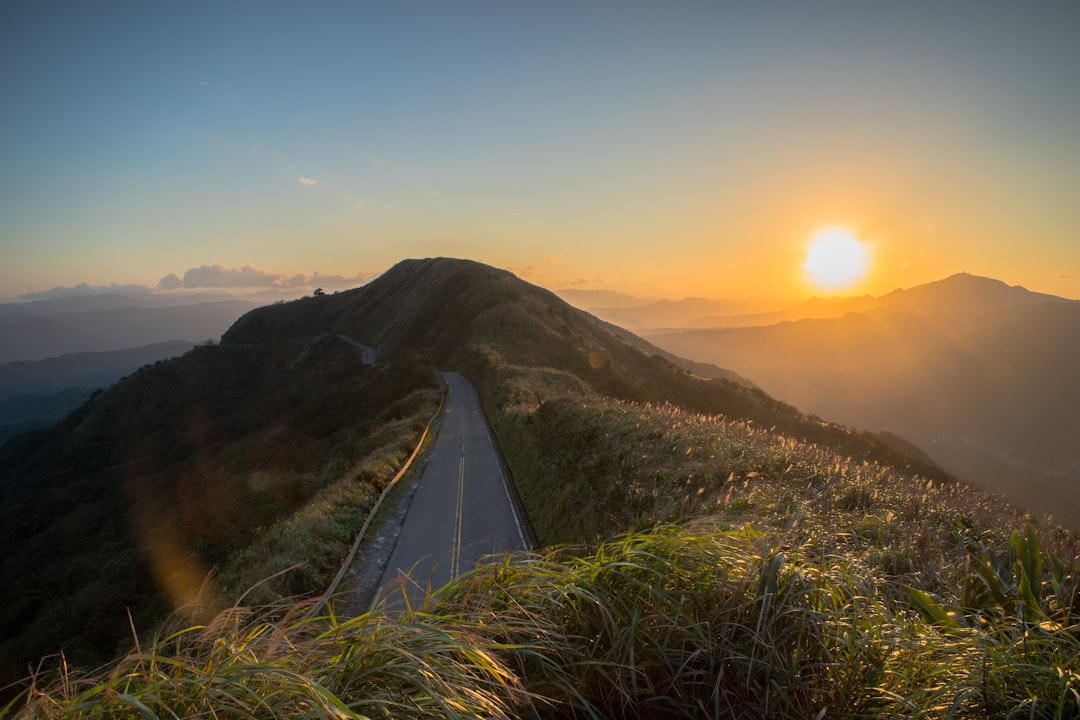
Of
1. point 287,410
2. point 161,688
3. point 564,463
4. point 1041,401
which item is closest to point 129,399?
point 287,410

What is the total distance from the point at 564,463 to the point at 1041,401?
847ft

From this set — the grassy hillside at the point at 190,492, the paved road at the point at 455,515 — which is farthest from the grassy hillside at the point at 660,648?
the grassy hillside at the point at 190,492

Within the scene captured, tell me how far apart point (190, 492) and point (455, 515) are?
2768 centimetres

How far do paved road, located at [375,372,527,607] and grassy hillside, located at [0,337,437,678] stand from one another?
172 cm

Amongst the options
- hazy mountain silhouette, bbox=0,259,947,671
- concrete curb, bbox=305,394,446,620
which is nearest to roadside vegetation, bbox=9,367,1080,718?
concrete curb, bbox=305,394,446,620

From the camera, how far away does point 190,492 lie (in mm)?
34062

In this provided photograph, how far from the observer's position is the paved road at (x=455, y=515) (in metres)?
→ 12.8

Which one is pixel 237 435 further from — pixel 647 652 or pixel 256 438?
pixel 647 652

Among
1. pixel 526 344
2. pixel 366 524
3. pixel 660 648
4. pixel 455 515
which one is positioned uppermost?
pixel 660 648

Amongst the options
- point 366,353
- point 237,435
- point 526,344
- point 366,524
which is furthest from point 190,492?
point 366,353

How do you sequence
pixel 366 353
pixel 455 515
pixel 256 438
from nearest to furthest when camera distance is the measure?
pixel 455 515
pixel 256 438
pixel 366 353

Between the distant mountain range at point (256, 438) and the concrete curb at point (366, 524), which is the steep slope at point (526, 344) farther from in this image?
the concrete curb at point (366, 524)

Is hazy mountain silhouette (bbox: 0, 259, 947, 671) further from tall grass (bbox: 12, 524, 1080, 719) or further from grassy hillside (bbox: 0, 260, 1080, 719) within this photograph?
tall grass (bbox: 12, 524, 1080, 719)

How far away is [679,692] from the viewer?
2.53 m
